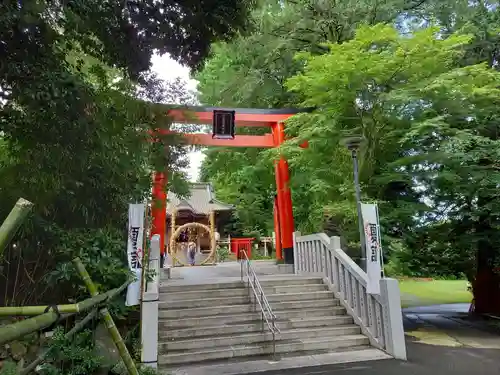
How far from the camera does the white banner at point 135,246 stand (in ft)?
16.5

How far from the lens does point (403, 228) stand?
7.91 meters

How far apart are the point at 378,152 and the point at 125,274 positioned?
18.1 ft

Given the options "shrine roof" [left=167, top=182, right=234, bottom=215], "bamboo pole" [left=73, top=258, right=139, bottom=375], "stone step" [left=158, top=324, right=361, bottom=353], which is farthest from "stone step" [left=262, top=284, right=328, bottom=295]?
"shrine roof" [left=167, top=182, right=234, bottom=215]

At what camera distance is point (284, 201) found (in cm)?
1072

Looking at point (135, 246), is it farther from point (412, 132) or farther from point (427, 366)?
point (412, 132)

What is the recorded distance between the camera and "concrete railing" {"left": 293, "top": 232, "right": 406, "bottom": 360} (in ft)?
18.5

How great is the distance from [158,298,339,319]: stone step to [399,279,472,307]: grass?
725 centimetres

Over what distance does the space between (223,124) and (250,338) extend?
593cm

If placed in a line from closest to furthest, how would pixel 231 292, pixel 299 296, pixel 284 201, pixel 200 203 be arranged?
1. pixel 231 292
2. pixel 299 296
3. pixel 284 201
4. pixel 200 203

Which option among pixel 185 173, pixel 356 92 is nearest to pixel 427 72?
pixel 356 92

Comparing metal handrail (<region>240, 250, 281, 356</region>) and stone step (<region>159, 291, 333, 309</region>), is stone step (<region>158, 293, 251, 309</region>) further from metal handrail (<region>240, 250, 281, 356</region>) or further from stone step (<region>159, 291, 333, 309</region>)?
metal handrail (<region>240, 250, 281, 356</region>)

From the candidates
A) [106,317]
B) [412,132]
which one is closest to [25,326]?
[106,317]

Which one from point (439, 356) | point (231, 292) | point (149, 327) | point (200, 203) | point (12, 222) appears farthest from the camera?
point (200, 203)

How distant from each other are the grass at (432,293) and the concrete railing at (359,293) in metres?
6.50
